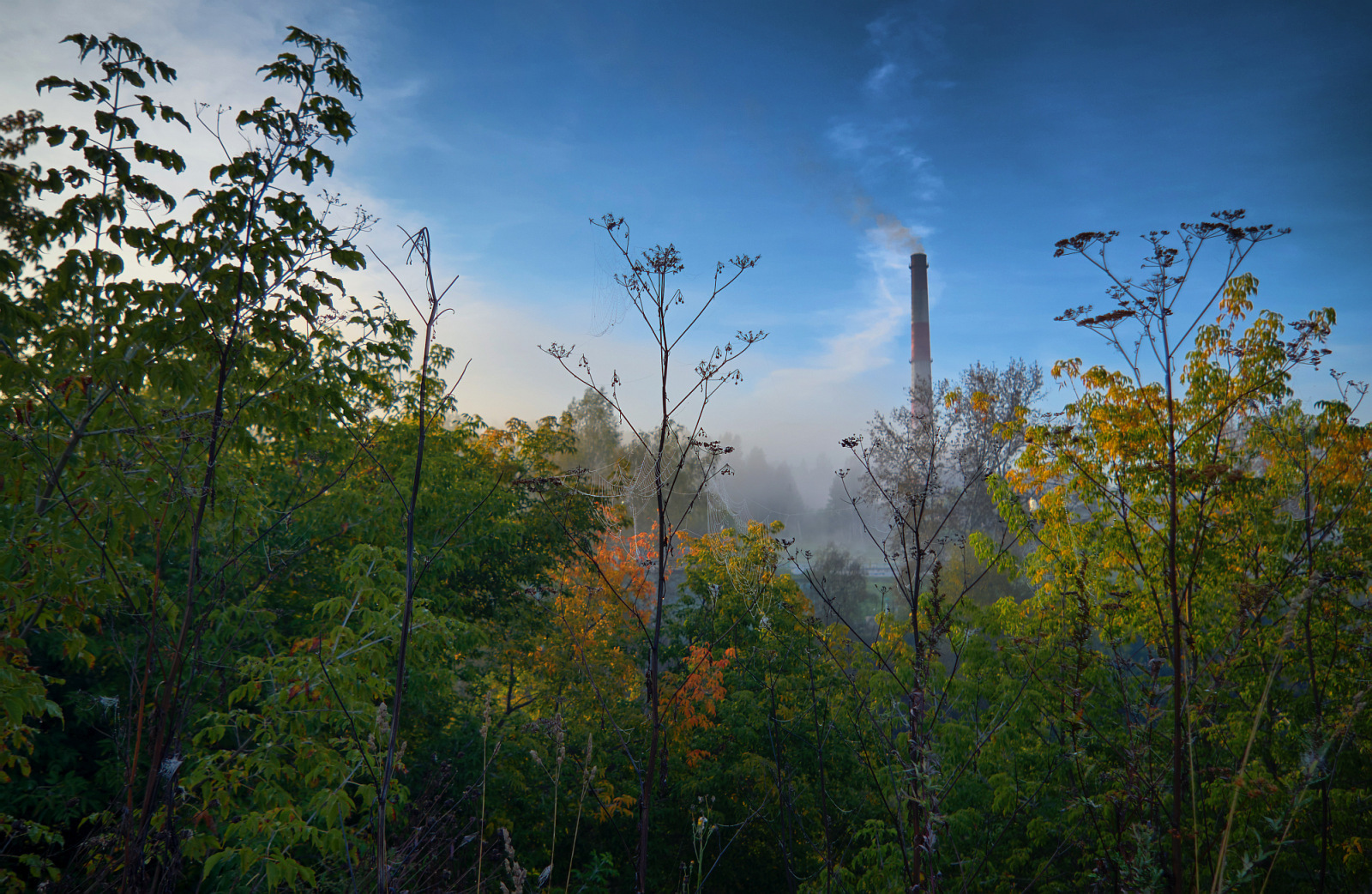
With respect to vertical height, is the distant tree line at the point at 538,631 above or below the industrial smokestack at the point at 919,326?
below

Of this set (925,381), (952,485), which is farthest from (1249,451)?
(952,485)

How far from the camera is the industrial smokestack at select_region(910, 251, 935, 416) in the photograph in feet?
96.9

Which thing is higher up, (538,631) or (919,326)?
(919,326)

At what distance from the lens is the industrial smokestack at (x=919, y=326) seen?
96.9 feet

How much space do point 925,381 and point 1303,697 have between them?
23141 millimetres

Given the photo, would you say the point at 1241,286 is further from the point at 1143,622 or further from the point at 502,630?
the point at 502,630

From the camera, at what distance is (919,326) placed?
98.1ft

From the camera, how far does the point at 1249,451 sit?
767 centimetres

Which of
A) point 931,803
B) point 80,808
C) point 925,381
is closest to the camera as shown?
point 931,803

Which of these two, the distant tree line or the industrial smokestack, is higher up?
the industrial smokestack

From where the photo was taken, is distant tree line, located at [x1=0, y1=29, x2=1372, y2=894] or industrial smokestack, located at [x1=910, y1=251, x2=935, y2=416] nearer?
distant tree line, located at [x1=0, y1=29, x2=1372, y2=894]

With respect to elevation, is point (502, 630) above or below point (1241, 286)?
below

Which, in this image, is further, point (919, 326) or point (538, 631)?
point (919, 326)

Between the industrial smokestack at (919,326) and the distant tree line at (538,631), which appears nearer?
the distant tree line at (538,631)
